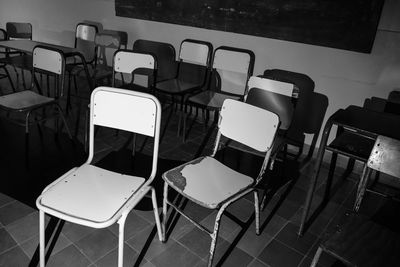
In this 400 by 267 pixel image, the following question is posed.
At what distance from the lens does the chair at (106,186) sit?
1.34m

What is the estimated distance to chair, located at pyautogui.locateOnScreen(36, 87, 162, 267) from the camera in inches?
52.9

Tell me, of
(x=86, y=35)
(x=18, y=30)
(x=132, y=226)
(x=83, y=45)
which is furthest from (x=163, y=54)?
(x=132, y=226)

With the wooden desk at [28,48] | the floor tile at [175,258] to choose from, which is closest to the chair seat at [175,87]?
the wooden desk at [28,48]

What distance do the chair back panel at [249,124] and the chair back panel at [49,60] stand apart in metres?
1.57

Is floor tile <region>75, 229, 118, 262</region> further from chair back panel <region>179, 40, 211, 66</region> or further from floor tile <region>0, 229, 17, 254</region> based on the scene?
chair back panel <region>179, 40, 211, 66</region>

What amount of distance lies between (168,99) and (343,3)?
83.5 inches

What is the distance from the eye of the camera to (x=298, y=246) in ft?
6.36

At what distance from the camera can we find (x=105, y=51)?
4465 mm

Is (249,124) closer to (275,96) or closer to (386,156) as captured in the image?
(386,156)

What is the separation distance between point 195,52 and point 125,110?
1.97 metres

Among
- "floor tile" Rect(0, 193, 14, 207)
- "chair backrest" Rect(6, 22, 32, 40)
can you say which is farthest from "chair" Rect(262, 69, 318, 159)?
"chair backrest" Rect(6, 22, 32, 40)

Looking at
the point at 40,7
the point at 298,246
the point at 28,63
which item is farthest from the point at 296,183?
the point at 40,7

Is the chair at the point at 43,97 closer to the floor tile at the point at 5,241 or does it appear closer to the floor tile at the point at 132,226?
the floor tile at the point at 5,241

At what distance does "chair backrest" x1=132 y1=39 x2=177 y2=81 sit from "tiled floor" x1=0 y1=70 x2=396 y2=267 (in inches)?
85.1
